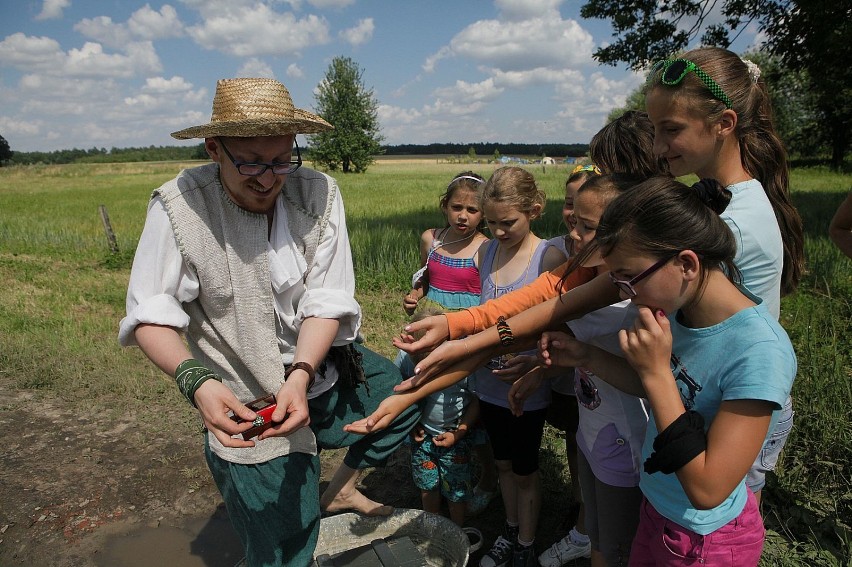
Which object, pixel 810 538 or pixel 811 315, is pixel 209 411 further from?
pixel 811 315

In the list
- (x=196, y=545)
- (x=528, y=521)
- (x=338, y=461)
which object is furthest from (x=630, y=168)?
(x=196, y=545)

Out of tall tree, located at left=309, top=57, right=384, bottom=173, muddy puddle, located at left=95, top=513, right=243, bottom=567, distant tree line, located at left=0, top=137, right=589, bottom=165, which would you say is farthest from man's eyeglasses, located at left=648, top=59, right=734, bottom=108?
distant tree line, located at left=0, top=137, right=589, bottom=165

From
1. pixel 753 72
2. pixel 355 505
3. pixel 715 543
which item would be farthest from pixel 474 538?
pixel 753 72

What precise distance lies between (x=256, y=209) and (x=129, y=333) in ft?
1.82

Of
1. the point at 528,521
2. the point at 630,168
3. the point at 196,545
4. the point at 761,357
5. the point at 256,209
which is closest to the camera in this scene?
the point at 761,357

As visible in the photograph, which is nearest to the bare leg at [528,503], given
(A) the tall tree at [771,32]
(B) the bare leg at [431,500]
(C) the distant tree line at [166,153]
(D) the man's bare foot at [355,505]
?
(B) the bare leg at [431,500]

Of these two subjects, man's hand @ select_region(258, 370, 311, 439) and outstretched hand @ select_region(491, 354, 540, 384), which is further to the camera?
outstretched hand @ select_region(491, 354, 540, 384)

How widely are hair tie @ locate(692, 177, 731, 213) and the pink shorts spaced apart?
0.85m

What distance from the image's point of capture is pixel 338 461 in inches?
141

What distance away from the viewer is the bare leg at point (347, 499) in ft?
8.85

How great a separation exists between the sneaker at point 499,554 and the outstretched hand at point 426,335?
1188 millimetres

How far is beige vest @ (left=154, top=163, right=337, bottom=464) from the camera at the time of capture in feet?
6.28

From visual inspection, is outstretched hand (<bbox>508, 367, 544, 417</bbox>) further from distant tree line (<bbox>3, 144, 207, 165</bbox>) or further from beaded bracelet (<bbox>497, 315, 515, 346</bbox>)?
distant tree line (<bbox>3, 144, 207, 165</bbox>)

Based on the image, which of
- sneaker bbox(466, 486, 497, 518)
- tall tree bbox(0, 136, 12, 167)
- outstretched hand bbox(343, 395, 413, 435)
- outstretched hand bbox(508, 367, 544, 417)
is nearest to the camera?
outstretched hand bbox(343, 395, 413, 435)
